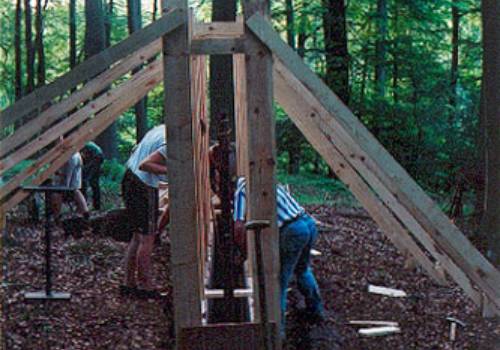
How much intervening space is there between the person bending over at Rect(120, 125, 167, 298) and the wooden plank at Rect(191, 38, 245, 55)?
6.73 feet

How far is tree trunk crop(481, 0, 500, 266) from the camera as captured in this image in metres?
7.91

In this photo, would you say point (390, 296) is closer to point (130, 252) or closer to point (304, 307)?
Answer: point (304, 307)

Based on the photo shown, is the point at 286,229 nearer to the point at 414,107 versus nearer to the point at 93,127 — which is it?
the point at 93,127

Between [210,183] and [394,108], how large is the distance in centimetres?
821

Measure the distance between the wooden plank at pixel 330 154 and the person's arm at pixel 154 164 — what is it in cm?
114

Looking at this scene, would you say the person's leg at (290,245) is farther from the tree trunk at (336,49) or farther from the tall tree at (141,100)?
the tall tree at (141,100)

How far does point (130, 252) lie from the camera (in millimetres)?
6551

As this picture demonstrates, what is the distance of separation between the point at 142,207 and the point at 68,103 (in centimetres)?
153

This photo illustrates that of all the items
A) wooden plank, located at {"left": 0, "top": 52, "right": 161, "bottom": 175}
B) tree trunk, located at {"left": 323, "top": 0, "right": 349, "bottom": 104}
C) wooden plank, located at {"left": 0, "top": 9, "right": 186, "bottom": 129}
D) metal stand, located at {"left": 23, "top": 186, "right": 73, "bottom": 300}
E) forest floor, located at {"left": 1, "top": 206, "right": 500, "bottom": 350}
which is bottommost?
forest floor, located at {"left": 1, "top": 206, "right": 500, "bottom": 350}

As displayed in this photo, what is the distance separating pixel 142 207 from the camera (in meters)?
6.40

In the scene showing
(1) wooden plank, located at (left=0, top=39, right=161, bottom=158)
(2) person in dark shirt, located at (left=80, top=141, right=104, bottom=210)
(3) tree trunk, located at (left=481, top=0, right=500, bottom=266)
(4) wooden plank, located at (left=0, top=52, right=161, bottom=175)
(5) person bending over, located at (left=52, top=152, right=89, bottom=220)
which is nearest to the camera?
(1) wooden plank, located at (left=0, top=39, right=161, bottom=158)

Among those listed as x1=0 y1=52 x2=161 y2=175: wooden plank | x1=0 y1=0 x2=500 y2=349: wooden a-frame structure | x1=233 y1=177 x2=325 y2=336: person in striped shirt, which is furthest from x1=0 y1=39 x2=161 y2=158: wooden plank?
x1=233 y1=177 x2=325 y2=336: person in striped shirt

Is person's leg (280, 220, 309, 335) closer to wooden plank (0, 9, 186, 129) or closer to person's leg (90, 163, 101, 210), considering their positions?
wooden plank (0, 9, 186, 129)

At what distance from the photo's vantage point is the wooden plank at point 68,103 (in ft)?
15.9
